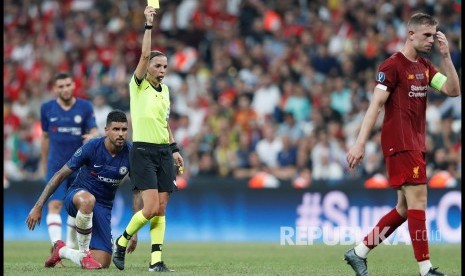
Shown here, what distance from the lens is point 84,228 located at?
11438 millimetres

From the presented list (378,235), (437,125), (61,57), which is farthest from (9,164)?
(378,235)

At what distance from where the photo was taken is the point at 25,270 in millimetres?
11242

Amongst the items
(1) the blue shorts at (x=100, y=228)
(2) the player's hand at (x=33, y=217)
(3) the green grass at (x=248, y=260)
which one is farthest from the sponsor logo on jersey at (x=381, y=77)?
(1) the blue shorts at (x=100, y=228)

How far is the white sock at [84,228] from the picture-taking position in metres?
11.4

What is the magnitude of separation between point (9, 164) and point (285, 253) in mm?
8618

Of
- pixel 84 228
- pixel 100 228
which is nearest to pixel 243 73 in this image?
pixel 100 228

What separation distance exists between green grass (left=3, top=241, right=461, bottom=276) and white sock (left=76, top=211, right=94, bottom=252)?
294mm

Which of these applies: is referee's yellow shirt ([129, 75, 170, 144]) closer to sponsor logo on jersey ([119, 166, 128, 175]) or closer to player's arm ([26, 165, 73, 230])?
sponsor logo on jersey ([119, 166, 128, 175])

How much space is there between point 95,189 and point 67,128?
7.97ft

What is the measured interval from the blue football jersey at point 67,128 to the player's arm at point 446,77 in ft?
17.5

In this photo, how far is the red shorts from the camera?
32.4 feet

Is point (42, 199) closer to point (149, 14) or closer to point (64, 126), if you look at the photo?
point (149, 14)

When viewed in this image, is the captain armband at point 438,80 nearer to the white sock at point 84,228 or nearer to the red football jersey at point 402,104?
the red football jersey at point 402,104

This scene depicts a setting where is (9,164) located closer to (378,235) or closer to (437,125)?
(437,125)
